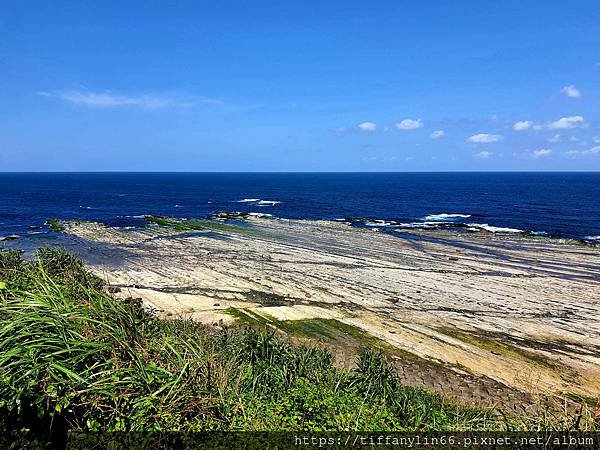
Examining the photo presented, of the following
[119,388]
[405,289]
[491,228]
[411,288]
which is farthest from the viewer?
[491,228]

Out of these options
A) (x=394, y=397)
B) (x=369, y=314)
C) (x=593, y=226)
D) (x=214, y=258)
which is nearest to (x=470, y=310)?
(x=369, y=314)

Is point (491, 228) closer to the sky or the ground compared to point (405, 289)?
closer to the sky

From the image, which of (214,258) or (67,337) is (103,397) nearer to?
(67,337)

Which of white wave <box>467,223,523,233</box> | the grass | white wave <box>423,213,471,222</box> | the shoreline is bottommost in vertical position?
the shoreline

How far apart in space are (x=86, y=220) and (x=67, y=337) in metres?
62.4

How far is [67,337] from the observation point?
229 inches

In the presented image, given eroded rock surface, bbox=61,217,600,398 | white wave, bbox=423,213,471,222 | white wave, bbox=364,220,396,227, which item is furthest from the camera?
white wave, bbox=423,213,471,222

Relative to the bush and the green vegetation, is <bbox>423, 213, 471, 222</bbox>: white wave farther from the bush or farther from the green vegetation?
the bush

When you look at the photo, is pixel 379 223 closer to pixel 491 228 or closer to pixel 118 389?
pixel 491 228

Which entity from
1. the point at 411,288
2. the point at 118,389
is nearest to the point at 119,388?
the point at 118,389

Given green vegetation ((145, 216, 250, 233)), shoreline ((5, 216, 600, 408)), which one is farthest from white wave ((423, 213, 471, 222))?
green vegetation ((145, 216, 250, 233))

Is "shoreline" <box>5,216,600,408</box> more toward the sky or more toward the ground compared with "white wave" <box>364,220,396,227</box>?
more toward the ground

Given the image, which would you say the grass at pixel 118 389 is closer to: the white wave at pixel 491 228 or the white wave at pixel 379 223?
the white wave at pixel 379 223

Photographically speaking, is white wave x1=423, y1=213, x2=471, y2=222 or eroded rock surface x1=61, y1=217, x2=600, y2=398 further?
white wave x1=423, y1=213, x2=471, y2=222
